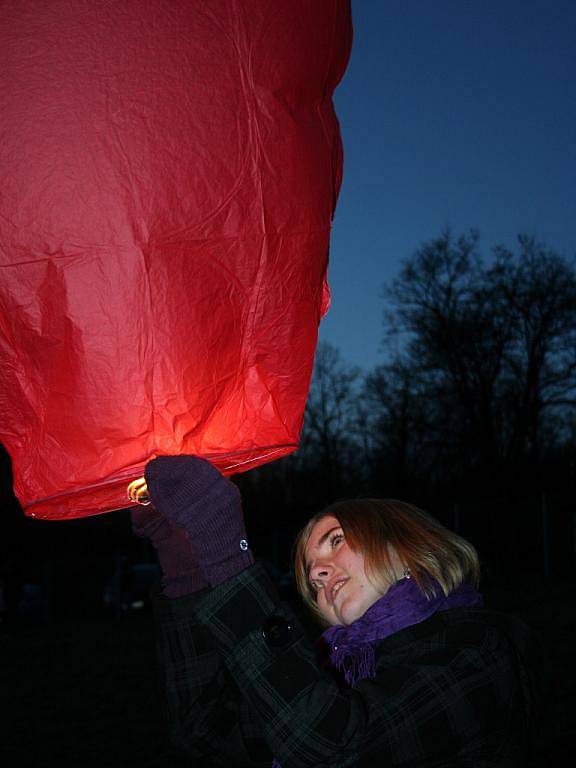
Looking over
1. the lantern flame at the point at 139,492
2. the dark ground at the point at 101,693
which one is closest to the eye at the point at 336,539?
the lantern flame at the point at 139,492

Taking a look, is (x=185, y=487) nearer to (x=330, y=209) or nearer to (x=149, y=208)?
(x=149, y=208)

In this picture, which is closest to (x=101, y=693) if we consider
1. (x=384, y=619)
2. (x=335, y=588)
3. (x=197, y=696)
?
(x=197, y=696)

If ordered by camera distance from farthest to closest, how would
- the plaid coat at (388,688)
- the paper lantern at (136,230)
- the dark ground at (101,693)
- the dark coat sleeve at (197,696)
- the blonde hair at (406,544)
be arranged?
1. the dark ground at (101,693)
2. the dark coat sleeve at (197,696)
3. the blonde hair at (406,544)
4. the paper lantern at (136,230)
5. the plaid coat at (388,688)

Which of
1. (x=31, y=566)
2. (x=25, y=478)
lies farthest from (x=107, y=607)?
(x=25, y=478)

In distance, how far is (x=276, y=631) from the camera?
139 centimetres

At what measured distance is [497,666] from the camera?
1511 millimetres

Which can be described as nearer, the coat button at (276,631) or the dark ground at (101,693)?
the coat button at (276,631)

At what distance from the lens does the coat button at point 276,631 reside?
139 centimetres

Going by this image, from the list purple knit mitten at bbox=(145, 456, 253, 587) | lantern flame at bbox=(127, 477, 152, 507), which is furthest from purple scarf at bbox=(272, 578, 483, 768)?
lantern flame at bbox=(127, 477, 152, 507)

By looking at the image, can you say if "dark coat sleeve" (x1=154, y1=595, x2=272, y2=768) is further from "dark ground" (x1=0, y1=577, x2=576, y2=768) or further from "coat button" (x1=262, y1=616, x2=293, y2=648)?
"dark ground" (x1=0, y1=577, x2=576, y2=768)

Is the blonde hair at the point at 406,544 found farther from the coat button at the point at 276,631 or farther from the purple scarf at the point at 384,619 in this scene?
the coat button at the point at 276,631

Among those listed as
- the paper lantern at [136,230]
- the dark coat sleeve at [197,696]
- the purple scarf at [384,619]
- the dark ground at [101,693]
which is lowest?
the dark ground at [101,693]

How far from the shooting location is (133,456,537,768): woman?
1379mm

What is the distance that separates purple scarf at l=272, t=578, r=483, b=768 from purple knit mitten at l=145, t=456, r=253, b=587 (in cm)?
31
